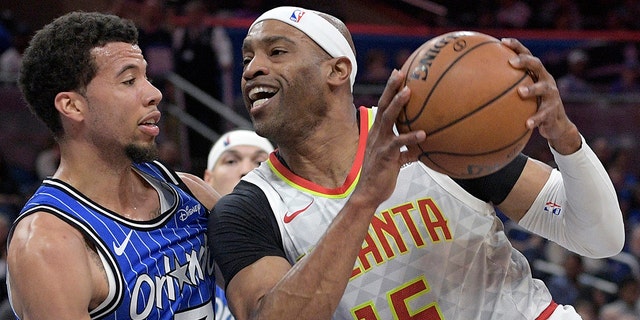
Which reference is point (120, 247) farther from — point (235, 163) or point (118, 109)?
point (235, 163)

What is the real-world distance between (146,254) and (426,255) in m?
0.97

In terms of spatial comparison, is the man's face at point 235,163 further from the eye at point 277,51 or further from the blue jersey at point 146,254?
the eye at point 277,51

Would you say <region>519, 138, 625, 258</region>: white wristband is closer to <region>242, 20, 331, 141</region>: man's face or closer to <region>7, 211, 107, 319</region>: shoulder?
<region>242, 20, 331, 141</region>: man's face

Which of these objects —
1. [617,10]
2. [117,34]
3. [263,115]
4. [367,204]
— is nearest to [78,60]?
[117,34]

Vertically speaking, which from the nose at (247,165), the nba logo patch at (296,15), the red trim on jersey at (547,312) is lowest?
the red trim on jersey at (547,312)

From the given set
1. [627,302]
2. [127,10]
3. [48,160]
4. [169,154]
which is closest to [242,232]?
[169,154]

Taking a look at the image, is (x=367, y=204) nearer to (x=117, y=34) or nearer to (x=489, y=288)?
(x=489, y=288)

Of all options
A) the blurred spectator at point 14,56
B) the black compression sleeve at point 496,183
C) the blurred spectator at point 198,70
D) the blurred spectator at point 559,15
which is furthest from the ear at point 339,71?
the blurred spectator at point 559,15

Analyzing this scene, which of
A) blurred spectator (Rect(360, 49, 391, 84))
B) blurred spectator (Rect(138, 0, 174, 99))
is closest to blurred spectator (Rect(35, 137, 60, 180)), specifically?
blurred spectator (Rect(138, 0, 174, 99))

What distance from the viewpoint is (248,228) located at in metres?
3.08

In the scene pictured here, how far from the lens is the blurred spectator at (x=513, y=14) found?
504 inches

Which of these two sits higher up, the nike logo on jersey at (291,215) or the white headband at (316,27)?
the white headband at (316,27)

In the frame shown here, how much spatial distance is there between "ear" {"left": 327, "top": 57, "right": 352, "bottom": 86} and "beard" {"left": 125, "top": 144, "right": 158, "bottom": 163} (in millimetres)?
725

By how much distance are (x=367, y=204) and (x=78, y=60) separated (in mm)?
1228
